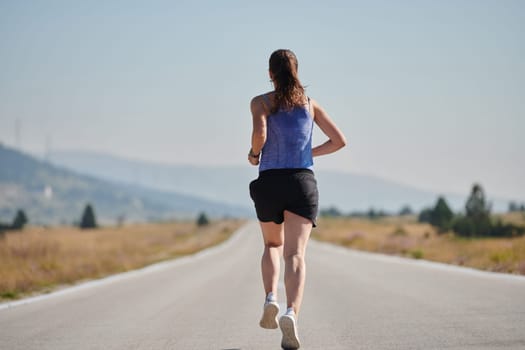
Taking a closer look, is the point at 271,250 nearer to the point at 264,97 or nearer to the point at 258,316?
the point at 264,97

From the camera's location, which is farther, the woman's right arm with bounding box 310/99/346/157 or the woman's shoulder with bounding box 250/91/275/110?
the woman's right arm with bounding box 310/99/346/157

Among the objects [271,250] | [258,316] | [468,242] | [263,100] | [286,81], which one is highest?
[286,81]

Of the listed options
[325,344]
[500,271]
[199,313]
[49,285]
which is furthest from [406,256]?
[325,344]

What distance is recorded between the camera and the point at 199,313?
26.4 feet

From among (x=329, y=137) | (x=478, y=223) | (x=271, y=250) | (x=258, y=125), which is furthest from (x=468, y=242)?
(x=258, y=125)

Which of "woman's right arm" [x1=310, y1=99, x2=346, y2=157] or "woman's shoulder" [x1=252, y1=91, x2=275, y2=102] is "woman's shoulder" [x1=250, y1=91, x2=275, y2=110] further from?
"woman's right arm" [x1=310, y1=99, x2=346, y2=157]

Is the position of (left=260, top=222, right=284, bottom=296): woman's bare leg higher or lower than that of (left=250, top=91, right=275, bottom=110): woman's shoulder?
lower

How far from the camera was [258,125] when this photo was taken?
17.3 ft

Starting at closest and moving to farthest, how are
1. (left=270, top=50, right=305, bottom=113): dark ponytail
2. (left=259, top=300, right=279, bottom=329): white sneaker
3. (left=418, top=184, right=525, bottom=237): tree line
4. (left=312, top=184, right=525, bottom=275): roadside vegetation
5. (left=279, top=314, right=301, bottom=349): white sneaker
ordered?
(left=279, top=314, right=301, bottom=349): white sneaker
(left=259, top=300, right=279, bottom=329): white sneaker
(left=270, top=50, right=305, bottom=113): dark ponytail
(left=312, top=184, right=525, bottom=275): roadside vegetation
(left=418, top=184, right=525, bottom=237): tree line

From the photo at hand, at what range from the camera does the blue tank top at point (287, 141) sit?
17.4ft

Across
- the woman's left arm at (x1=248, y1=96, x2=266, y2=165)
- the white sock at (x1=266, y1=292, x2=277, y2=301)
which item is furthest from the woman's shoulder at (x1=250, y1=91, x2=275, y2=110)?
the white sock at (x1=266, y1=292, x2=277, y2=301)

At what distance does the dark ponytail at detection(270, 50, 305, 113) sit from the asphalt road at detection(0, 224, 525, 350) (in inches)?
71.8

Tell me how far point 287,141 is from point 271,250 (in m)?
0.81

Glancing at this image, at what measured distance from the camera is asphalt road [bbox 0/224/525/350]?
5.82m
